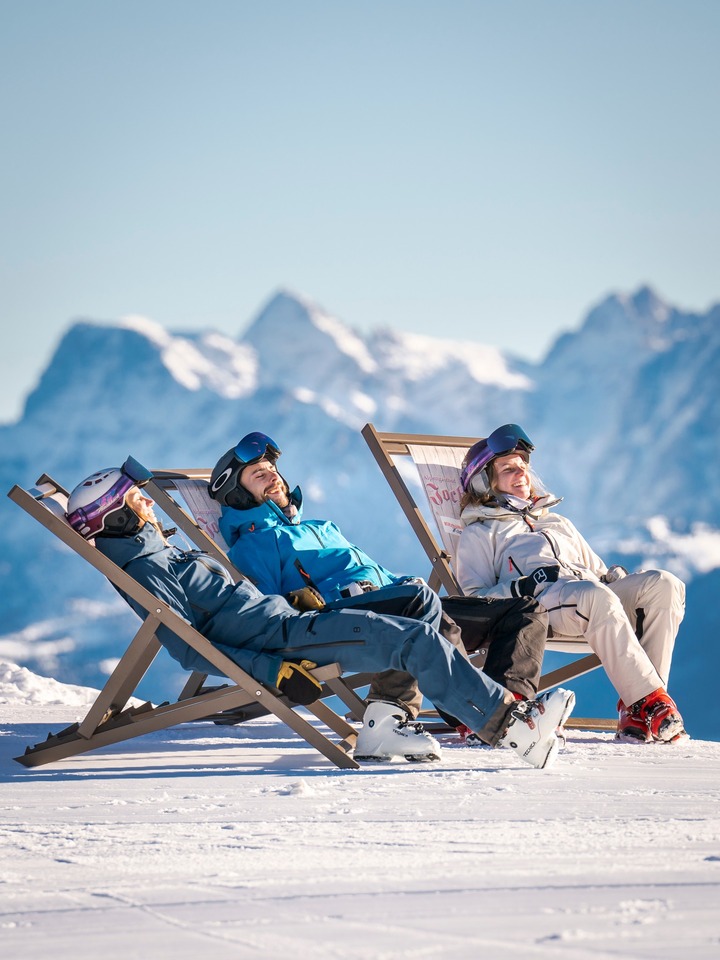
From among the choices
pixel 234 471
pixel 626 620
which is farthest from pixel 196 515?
pixel 626 620

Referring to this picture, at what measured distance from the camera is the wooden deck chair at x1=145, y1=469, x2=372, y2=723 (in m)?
5.09

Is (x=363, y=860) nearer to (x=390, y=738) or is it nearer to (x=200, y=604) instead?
(x=390, y=738)

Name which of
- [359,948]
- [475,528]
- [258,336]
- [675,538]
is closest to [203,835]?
[359,948]

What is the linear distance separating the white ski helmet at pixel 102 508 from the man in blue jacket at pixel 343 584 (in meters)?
0.66

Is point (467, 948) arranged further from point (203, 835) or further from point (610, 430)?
point (610, 430)

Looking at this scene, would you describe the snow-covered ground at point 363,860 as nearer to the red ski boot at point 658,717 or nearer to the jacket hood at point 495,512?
the red ski boot at point 658,717

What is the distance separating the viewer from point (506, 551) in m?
4.82

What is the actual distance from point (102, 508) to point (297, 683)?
82cm

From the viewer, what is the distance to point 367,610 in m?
3.79

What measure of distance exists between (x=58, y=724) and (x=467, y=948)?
3669mm

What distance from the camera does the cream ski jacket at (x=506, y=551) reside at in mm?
4754

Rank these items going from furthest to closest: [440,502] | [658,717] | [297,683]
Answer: [440,502] → [658,717] → [297,683]

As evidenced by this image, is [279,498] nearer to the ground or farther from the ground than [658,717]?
farther from the ground

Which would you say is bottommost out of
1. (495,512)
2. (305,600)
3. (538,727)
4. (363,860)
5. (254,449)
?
(363,860)
